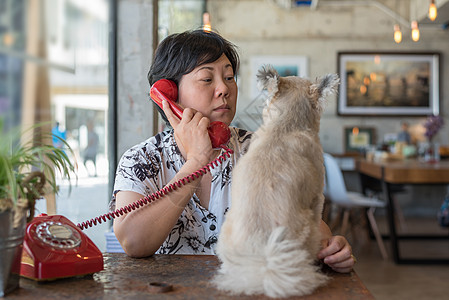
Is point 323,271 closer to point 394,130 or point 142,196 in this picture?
point 142,196

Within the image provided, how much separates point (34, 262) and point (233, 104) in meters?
0.72

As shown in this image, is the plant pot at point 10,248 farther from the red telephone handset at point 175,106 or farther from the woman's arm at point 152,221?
the red telephone handset at point 175,106

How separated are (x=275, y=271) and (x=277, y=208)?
0.11 meters

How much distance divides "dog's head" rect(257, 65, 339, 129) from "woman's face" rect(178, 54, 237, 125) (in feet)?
1.31

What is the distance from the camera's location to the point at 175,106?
1319 mm

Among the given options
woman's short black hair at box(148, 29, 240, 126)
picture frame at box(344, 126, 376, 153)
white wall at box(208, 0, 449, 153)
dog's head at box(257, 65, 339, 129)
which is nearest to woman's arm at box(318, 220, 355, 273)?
dog's head at box(257, 65, 339, 129)

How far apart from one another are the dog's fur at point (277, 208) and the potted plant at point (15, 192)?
1.16 ft

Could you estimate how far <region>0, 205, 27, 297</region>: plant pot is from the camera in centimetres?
77

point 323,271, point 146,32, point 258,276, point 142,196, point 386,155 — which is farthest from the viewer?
point 386,155

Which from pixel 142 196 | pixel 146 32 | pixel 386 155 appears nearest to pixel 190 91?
pixel 142 196

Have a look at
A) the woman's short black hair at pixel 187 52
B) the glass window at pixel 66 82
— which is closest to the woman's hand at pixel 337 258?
the woman's short black hair at pixel 187 52

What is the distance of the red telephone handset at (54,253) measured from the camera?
89 cm

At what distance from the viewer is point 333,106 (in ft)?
24.6

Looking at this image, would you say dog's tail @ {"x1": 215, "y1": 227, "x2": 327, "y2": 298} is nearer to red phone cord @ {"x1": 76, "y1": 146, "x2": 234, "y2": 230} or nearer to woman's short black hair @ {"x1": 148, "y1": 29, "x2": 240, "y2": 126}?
red phone cord @ {"x1": 76, "y1": 146, "x2": 234, "y2": 230}
